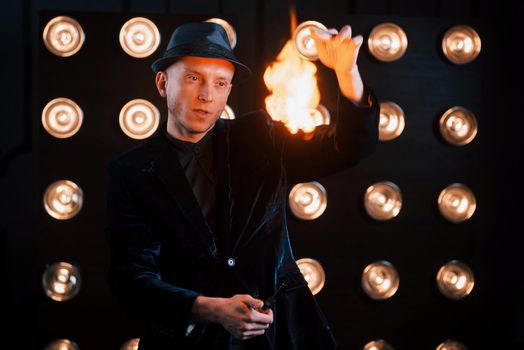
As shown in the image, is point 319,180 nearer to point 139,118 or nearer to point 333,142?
point 139,118

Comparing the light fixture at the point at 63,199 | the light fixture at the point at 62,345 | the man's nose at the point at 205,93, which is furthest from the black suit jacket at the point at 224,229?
the light fixture at the point at 62,345

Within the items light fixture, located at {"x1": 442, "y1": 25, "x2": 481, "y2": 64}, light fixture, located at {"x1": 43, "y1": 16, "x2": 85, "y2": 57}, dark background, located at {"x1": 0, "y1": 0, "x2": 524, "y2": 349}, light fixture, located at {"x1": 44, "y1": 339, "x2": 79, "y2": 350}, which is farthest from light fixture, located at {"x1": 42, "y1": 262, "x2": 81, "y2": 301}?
light fixture, located at {"x1": 442, "y1": 25, "x2": 481, "y2": 64}

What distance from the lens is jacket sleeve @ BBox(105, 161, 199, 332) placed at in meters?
1.13

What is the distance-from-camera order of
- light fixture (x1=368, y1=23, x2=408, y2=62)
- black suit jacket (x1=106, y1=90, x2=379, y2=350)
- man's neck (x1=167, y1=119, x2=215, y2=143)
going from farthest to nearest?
light fixture (x1=368, y1=23, x2=408, y2=62), man's neck (x1=167, y1=119, x2=215, y2=143), black suit jacket (x1=106, y1=90, x2=379, y2=350)

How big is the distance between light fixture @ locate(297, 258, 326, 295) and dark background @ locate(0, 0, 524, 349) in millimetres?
28

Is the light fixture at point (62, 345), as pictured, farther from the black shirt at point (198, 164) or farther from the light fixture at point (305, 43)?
the light fixture at point (305, 43)

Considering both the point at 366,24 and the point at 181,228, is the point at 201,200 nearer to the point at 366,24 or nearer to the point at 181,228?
the point at 181,228

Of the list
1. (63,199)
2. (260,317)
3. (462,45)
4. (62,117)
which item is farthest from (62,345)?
(462,45)

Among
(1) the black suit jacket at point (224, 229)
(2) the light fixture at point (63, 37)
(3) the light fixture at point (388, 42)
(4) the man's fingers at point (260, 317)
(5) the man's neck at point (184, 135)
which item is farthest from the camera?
(3) the light fixture at point (388, 42)

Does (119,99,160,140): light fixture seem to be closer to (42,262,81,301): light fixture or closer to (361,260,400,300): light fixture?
(42,262,81,301): light fixture

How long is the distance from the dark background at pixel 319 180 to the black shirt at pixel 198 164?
79cm

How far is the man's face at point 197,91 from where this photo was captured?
3.98 ft

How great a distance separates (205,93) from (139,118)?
0.86 meters

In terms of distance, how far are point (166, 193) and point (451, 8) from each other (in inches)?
67.2
